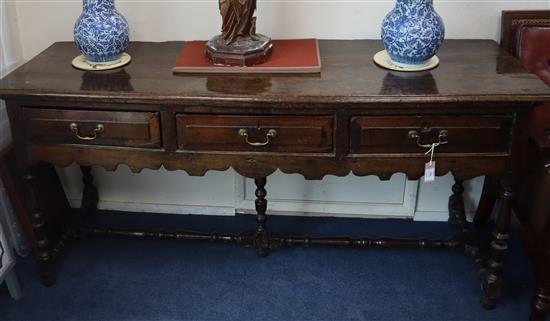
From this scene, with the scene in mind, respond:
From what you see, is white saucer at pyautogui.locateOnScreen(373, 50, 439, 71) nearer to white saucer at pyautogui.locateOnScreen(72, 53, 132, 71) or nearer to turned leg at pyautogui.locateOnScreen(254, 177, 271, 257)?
turned leg at pyautogui.locateOnScreen(254, 177, 271, 257)

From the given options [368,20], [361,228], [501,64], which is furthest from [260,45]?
[361,228]

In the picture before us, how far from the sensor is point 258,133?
5.93ft

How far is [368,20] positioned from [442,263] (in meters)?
0.97

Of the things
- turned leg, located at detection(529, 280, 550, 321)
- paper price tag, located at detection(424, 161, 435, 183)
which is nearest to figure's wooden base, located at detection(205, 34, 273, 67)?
paper price tag, located at detection(424, 161, 435, 183)

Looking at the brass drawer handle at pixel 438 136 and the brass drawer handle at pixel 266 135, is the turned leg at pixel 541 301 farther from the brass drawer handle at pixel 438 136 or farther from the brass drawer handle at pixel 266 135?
the brass drawer handle at pixel 266 135

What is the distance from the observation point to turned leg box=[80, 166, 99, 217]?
256 centimetres

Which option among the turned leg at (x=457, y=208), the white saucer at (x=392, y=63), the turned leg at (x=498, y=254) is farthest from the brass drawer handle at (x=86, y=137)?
the turned leg at (x=457, y=208)

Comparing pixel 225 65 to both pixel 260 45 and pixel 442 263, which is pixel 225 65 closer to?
pixel 260 45

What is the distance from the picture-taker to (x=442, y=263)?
2322 millimetres

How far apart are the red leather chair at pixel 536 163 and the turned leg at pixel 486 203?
19 cm

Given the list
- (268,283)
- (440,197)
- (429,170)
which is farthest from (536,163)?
(268,283)

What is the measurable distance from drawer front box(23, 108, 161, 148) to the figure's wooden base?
11.9 inches

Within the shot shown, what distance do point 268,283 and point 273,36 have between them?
932 millimetres

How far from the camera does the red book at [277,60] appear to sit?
1907mm
